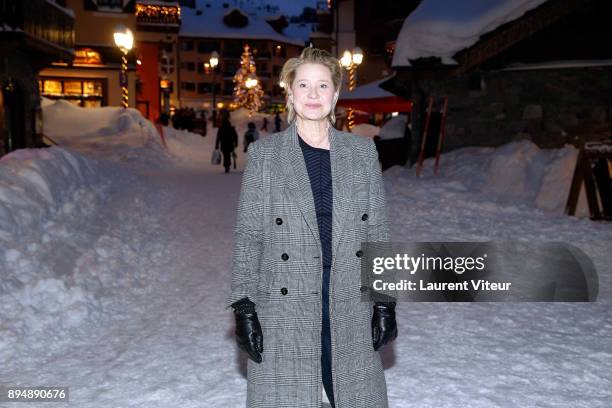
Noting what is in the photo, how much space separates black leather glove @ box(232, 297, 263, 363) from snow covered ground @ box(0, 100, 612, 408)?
5.13 feet

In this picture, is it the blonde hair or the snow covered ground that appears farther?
the snow covered ground

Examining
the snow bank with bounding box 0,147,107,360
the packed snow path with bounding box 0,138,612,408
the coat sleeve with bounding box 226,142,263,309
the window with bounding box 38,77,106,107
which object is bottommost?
the packed snow path with bounding box 0,138,612,408

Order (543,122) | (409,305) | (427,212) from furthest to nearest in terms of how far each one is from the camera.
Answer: (543,122), (427,212), (409,305)

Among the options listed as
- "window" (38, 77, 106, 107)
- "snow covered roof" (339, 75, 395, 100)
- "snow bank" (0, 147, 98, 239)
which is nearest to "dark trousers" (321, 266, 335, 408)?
"snow bank" (0, 147, 98, 239)

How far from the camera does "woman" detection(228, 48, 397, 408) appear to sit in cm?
253

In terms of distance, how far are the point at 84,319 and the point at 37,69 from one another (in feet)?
47.9

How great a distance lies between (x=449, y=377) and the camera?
428cm

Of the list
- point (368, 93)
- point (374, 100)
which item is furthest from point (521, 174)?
point (368, 93)

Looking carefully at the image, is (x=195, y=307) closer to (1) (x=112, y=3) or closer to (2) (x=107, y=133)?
(2) (x=107, y=133)

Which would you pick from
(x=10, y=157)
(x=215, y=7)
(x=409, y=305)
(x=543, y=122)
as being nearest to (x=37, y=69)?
(x=10, y=157)

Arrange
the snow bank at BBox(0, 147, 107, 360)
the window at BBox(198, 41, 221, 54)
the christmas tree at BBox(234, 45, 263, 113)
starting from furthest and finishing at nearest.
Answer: the window at BBox(198, 41, 221, 54) < the christmas tree at BBox(234, 45, 263, 113) < the snow bank at BBox(0, 147, 107, 360)

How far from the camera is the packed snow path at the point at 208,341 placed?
406 centimetres

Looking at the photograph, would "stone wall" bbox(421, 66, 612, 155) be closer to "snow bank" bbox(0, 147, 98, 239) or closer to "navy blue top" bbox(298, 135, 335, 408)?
"snow bank" bbox(0, 147, 98, 239)

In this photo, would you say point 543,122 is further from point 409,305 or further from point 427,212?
point 409,305
